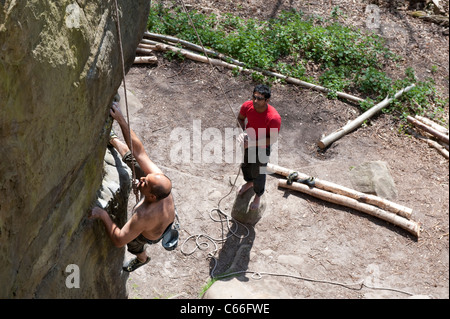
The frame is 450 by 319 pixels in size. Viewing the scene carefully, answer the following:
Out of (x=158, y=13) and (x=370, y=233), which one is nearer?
(x=370, y=233)

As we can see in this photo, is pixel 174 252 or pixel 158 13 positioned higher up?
pixel 158 13

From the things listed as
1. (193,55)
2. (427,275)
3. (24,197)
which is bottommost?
(427,275)

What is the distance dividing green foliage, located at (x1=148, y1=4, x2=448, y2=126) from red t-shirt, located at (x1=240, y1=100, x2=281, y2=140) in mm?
3788

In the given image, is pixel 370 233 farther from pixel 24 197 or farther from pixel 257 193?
pixel 24 197

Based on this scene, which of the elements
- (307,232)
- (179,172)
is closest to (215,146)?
(179,172)

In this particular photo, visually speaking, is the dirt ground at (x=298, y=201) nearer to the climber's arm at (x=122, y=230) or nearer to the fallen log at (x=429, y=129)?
the fallen log at (x=429, y=129)

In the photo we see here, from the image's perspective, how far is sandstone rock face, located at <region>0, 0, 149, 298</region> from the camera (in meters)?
2.47

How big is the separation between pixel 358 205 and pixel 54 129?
5.96 m

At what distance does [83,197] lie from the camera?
4.04m

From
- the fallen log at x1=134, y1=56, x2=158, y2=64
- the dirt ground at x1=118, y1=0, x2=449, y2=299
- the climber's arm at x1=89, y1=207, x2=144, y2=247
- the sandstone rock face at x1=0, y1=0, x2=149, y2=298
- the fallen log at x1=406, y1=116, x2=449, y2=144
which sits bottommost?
the dirt ground at x1=118, y1=0, x2=449, y2=299

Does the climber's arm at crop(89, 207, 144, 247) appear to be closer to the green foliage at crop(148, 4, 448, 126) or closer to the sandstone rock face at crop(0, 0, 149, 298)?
the sandstone rock face at crop(0, 0, 149, 298)

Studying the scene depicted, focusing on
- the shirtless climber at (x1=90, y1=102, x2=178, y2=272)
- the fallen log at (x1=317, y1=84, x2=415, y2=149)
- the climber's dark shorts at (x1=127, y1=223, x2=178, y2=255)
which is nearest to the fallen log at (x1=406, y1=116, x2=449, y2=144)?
the fallen log at (x1=317, y1=84, x2=415, y2=149)

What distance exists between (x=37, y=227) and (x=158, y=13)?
925 cm

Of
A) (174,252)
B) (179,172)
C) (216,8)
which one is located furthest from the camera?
(216,8)
